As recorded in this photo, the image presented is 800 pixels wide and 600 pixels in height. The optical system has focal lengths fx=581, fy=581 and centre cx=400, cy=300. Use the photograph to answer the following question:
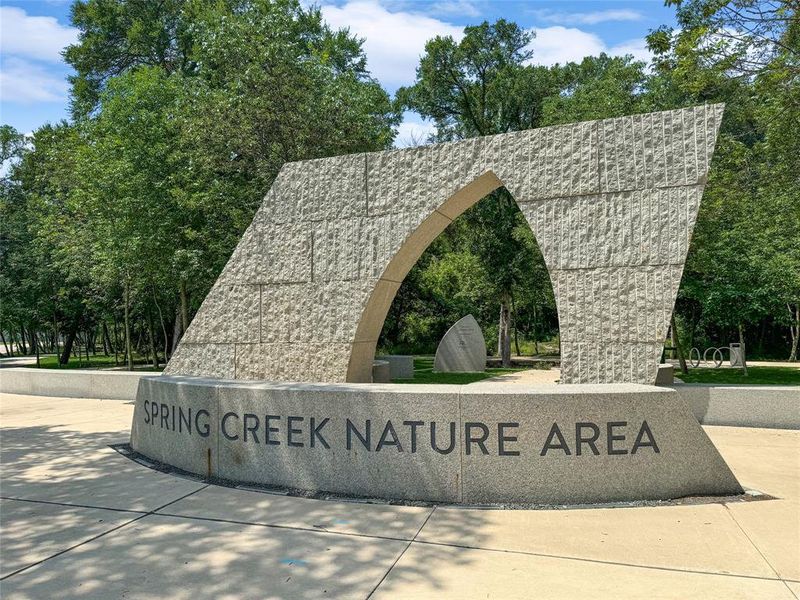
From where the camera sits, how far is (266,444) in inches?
217

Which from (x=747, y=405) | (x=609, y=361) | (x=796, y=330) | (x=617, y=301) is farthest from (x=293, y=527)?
(x=796, y=330)

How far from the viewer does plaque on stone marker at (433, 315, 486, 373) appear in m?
20.4

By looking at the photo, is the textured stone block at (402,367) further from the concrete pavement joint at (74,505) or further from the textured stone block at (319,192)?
the concrete pavement joint at (74,505)

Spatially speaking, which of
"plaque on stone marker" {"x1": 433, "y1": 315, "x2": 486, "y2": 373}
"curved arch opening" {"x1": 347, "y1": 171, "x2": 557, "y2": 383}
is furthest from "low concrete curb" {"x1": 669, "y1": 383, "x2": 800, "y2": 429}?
"plaque on stone marker" {"x1": 433, "y1": 315, "x2": 486, "y2": 373}

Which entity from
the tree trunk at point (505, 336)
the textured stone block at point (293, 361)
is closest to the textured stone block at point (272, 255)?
the textured stone block at point (293, 361)

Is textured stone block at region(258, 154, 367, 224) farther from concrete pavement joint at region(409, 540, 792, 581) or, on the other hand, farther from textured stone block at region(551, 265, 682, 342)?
concrete pavement joint at region(409, 540, 792, 581)

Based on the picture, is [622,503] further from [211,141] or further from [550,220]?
[211,141]

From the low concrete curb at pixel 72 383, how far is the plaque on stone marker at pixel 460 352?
34.4ft

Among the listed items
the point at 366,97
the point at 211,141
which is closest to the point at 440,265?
the point at 366,97

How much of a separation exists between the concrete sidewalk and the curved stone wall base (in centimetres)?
22

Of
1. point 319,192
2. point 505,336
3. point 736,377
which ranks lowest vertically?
point 736,377

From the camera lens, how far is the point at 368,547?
3992 millimetres

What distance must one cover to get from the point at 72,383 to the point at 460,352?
1198 centimetres

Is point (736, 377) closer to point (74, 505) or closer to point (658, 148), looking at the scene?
point (658, 148)
